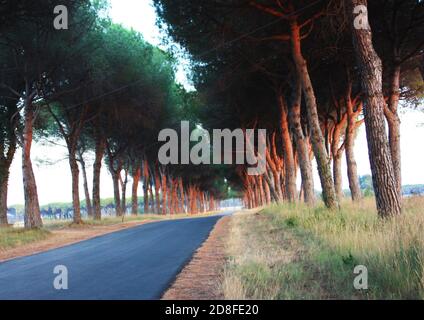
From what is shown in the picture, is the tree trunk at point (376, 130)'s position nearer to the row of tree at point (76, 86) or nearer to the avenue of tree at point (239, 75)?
the avenue of tree at point (239, 75)

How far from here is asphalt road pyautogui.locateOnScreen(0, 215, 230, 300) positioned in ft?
21.8

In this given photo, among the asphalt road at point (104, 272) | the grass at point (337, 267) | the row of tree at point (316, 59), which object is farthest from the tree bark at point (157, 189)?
the grass at point (337, 267)

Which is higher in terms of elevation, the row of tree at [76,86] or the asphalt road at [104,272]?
the row of tree at [76,86]

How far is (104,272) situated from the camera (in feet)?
28.0

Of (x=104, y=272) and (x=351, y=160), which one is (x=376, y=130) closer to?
(x=104, y=272)

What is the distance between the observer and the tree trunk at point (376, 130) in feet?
31.9

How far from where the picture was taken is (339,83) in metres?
23.9

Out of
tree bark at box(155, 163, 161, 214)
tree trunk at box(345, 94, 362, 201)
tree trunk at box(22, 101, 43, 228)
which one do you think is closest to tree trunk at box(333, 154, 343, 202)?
tree trunk at box(345, 94, 362, 201)

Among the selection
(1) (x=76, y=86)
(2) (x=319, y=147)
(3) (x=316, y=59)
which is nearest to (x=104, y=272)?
(2) (x=319, y=147)

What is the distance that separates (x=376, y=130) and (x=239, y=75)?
12440 mm

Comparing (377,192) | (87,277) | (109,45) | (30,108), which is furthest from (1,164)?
(377,192)

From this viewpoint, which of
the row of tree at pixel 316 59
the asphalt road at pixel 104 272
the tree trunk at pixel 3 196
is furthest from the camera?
the tree trunk at pixel 3 196

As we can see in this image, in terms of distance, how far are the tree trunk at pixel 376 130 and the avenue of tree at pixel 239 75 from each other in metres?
0.02
